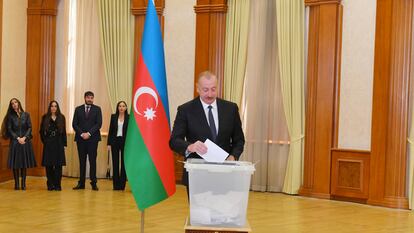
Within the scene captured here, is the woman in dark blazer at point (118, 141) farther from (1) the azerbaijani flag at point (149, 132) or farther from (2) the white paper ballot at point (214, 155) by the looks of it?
(2) the white paper ballot at point (214, 155)

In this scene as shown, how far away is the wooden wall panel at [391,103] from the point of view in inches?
339

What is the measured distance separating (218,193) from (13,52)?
884 centimetres

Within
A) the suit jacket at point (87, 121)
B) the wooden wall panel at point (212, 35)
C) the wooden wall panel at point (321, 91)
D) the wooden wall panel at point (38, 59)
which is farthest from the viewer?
the wooden wall panel at point (38, 59)

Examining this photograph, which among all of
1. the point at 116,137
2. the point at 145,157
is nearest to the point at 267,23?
the point at 116,137

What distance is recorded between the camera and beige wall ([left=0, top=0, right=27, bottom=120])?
10891mm

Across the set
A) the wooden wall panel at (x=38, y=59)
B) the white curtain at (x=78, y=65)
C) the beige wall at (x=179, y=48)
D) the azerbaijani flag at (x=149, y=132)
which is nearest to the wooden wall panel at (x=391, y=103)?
the beige wall at (x=179, y=48)

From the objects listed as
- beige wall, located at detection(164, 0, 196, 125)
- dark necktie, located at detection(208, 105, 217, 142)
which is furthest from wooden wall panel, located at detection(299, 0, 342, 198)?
dark necktie, located at detection(208, 105, 217, 142)

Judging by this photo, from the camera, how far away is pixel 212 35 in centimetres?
1053

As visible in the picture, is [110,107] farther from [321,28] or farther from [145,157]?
[145,157]

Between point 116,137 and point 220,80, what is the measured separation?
2.04 metres

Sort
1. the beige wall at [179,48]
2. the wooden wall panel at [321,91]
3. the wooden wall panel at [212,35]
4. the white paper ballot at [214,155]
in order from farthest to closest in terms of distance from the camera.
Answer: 1. the beige wall at [179,48]
2. the wooden wall panel at [212,35]
3. the wooden wall panel at [321,91]
4. the white paper ballot at [214,155]

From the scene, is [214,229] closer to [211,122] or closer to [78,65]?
[211,122]

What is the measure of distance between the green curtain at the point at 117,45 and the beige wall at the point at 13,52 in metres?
1.49

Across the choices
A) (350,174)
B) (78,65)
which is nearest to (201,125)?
(350,174)
